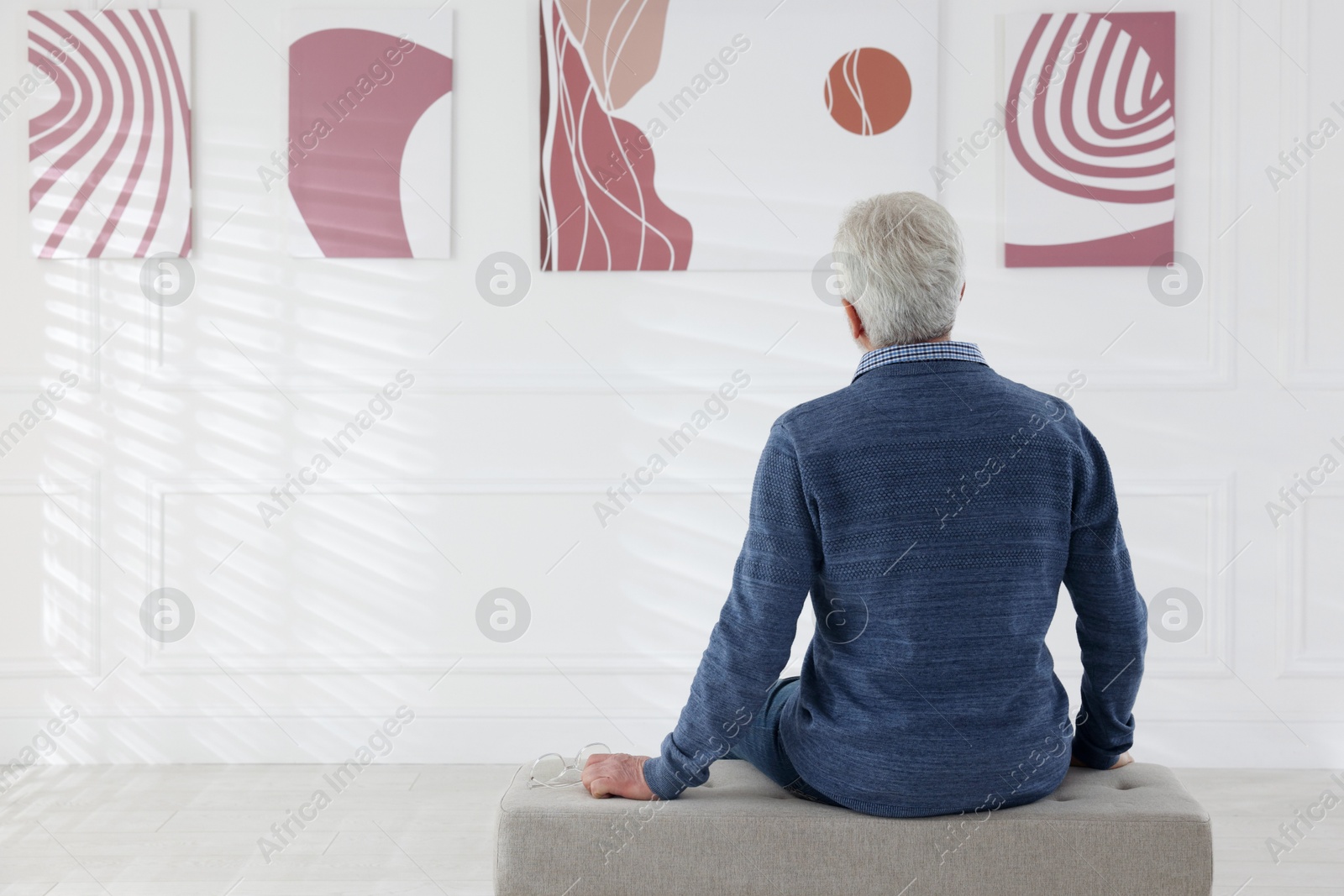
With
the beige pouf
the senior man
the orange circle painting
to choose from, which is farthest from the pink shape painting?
the beige pouf

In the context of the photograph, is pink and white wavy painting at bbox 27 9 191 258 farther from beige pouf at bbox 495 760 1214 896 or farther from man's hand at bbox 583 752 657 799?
beige pouf at bbox 495 760 1214 896

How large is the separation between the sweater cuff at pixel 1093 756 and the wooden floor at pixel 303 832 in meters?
0.77

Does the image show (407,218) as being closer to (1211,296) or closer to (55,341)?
(55,341)

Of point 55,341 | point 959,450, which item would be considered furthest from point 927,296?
point 55,341

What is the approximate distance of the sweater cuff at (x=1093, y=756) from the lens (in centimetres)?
150

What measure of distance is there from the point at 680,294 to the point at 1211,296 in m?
1.44

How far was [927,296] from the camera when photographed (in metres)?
1.29

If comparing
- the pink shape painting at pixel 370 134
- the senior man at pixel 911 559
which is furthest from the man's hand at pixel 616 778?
the pink shape painting at pixel 370 134

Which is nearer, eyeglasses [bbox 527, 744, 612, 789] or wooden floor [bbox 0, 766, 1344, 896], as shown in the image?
eyeglasses [bbox 527, 744, 612, 789]

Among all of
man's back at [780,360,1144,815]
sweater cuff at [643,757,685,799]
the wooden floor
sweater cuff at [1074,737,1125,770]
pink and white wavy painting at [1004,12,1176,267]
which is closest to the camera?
man's back at [780,360,1144,815]

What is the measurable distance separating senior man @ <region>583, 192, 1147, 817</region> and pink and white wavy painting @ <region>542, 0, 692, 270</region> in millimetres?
1374

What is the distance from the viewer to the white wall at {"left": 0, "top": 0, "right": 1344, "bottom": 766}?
263 cm

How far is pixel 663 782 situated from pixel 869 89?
1986 millimetres

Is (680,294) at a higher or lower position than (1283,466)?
higher
